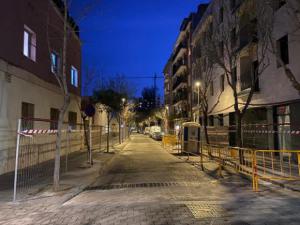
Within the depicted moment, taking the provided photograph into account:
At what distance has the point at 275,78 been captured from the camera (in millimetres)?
21438

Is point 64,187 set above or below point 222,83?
below

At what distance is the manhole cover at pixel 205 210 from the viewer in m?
7.85

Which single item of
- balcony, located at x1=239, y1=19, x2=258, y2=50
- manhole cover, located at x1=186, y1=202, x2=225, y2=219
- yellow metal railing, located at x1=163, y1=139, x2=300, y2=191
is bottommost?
manhole cover, located at x1=186, y1=202, x2=225, y2=219

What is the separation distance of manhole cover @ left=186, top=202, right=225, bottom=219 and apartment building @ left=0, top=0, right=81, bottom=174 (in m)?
6.43

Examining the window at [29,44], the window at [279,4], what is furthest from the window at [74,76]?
the window at [279,4]

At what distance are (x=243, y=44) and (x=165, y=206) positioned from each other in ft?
59.5

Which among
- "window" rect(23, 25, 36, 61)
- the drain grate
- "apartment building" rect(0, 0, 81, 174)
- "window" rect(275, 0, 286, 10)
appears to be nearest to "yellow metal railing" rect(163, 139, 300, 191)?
the drain grate

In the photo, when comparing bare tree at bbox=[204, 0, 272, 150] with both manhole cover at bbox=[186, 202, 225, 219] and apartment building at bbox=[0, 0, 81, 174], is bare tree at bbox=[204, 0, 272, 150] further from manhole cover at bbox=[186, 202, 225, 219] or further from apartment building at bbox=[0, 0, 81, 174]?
manhole cover at bbox=[186, 202, 225, 219]

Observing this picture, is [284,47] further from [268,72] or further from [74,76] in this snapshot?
[74,76]

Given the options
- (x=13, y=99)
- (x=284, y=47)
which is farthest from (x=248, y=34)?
(x=13, y=99)

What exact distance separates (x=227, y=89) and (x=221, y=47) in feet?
26.3

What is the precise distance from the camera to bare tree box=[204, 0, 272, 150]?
Result: 1888cm

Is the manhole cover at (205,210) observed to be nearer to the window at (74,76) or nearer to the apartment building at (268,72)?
the apartment building at (268,72)

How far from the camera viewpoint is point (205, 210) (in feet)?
27.5
